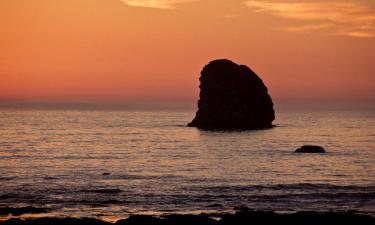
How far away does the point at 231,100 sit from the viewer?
176 m

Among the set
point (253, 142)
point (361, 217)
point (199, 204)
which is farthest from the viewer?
point (253, 142)

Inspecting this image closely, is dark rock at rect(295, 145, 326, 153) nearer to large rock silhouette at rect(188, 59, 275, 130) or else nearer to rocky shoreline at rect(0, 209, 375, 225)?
rocky shoreline at rect(0, 209, 375, 225)

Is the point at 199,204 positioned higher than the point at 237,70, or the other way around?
the point at 237,70

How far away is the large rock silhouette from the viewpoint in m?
175

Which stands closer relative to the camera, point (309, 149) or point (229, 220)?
point (229, 220)

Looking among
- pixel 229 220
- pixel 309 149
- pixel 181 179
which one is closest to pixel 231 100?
pixel 309 149

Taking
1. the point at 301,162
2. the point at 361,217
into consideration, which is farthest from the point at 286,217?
the point at 301,162

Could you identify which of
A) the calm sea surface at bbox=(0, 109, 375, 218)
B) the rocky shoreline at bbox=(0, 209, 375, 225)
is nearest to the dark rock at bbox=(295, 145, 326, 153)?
the calm sea surface at bbox=(0, 109, 375, 218)

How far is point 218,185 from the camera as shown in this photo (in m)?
61.0

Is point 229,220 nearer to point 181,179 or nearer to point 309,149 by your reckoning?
point 181,179

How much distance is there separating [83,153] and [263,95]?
91.0m

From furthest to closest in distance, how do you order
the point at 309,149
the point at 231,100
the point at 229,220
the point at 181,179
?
1. the point at 231,100
2. the point at 309,149
3. the point at 181,179
4. the point at 229,220

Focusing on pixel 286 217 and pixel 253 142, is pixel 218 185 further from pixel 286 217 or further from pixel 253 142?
pixel 253 142

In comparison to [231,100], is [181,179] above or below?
below
